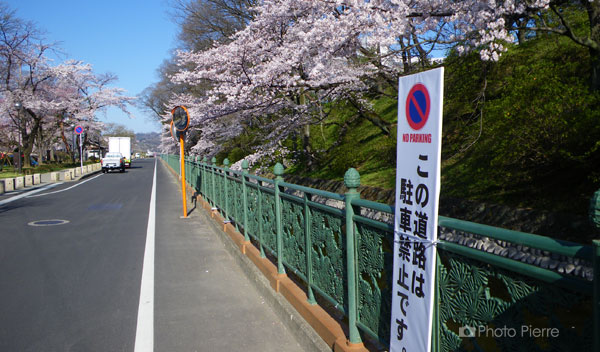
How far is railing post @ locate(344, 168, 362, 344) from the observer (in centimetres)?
330

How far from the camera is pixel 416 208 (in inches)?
97.3

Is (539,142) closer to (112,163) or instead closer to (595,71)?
(595,71)

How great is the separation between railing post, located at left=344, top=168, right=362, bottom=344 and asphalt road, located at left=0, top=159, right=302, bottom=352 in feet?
3.31

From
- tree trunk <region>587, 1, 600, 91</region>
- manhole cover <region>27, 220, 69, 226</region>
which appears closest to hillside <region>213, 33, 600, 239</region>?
tree trunk <region>587, 1, 600, 91</region>

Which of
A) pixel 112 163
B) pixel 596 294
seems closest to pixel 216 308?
pixel 596 294

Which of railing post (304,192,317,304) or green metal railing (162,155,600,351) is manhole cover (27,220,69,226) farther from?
railing post (304,192,317,304)

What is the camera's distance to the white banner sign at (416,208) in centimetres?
229

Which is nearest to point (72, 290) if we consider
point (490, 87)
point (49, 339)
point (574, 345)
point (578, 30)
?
point (49, 339)

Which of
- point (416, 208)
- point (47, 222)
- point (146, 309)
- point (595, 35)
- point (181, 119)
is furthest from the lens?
point (181, 119)

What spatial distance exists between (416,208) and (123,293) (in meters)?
4.76

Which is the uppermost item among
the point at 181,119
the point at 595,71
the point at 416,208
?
the point at 595,71

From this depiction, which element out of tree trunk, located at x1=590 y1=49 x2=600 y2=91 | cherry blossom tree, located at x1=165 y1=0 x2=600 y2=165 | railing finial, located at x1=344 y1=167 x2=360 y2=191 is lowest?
railing finial, located at x1=344 y1=167 x2=360 y2=191

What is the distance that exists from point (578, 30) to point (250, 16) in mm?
14129

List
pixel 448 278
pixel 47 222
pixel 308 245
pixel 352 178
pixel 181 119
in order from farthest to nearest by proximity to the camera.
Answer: pixel 181 119 < pixel 47 222 < pixel 308 245 < pixel 352 178 < pixel 448 278
